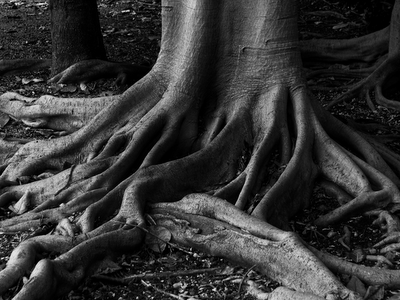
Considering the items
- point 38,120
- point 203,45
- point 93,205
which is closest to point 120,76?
point 38,120

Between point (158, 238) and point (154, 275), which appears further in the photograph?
point (158, 238)

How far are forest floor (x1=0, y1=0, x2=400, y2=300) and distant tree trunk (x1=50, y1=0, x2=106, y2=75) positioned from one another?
1.14 ft

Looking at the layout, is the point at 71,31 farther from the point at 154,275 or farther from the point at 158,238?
the point at 154,275

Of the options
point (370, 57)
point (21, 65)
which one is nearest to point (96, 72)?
point (21, 65)

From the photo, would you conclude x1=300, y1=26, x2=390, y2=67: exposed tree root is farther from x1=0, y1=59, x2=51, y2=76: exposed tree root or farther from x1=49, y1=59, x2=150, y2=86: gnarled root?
x1=0, y1=59, x2=51, y2=76: exposed tree root

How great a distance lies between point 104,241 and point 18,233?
80 centimetres

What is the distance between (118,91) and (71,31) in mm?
849

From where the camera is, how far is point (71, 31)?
7918 mm

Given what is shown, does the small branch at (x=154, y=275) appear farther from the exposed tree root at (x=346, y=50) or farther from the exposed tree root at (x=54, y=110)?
the exposed tree root at (x=346, y=50)

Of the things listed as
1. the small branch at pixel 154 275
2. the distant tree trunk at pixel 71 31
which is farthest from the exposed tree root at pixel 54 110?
the small branch at pixel 154 275

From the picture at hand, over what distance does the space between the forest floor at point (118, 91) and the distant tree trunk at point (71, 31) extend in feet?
1.14

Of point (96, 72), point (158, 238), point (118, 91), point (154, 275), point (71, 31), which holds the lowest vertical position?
point (154, 275)

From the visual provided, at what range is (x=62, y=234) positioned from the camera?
4883mm

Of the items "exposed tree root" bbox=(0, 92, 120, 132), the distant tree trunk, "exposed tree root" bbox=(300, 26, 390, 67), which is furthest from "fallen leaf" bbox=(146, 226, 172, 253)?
"exposed tree root" bbox=(300, 26, 390, 67)
